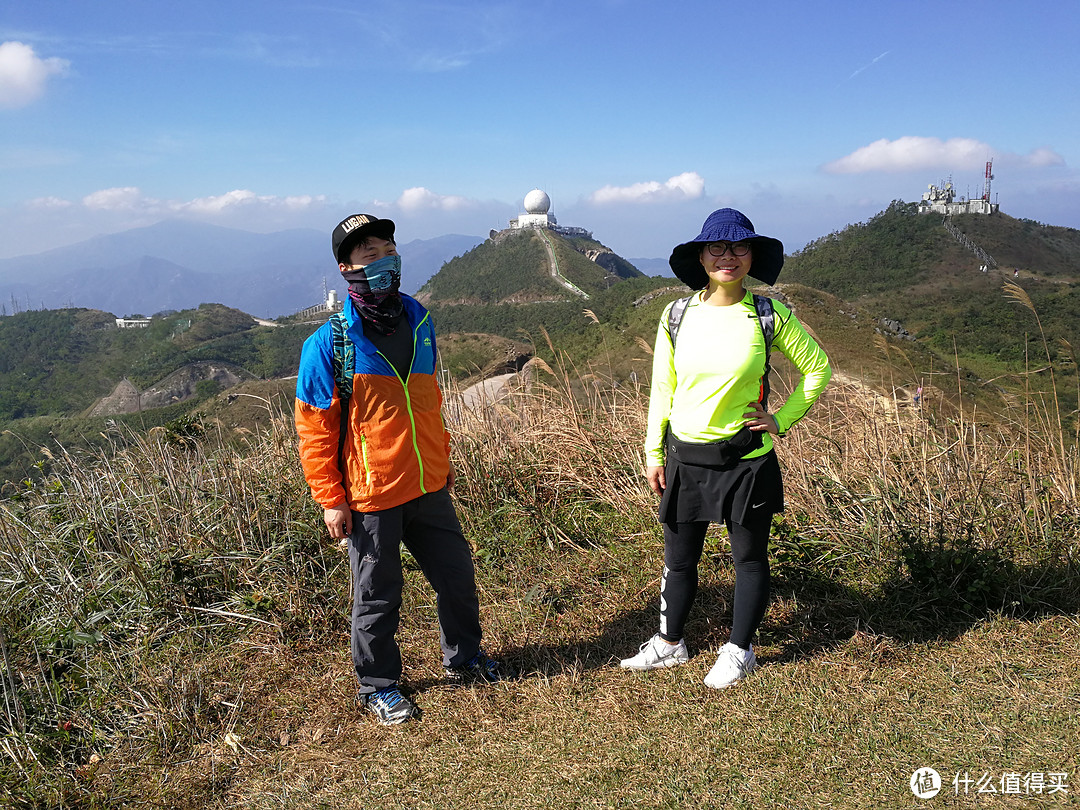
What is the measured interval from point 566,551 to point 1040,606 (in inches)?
89.7

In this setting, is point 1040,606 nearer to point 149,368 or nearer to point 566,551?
point 566,551

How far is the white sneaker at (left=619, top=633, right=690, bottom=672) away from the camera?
2.88m

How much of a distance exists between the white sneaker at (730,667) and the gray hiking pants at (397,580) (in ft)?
3.27

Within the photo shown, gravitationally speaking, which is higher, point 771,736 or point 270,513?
point 270,513

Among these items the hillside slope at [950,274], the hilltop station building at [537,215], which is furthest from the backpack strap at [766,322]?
the hilltop station building at [537,215]

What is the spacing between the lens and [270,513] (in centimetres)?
389

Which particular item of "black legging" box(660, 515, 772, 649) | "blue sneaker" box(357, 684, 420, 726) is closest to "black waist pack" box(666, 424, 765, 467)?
"black legging" box(660, 515, 772, 649)

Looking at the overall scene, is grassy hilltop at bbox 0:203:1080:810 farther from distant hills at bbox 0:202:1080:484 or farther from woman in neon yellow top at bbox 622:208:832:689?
distant hills at bbox 0:202:1080:484

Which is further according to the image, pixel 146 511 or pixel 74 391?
pixel 74 391

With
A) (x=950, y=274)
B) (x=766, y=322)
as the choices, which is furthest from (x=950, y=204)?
(x=766, y=322)

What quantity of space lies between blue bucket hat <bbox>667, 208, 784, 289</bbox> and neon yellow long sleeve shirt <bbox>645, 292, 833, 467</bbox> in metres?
0.13

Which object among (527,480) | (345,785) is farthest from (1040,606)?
(345,785)

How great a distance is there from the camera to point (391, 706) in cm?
270

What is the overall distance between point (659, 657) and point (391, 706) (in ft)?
3.66
